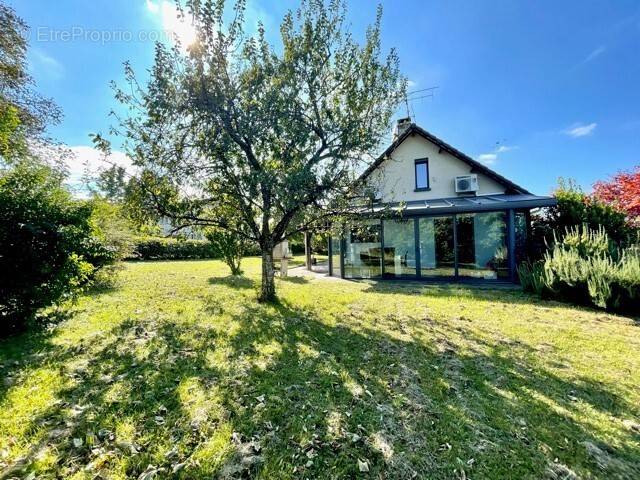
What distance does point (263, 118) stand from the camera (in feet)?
19.3

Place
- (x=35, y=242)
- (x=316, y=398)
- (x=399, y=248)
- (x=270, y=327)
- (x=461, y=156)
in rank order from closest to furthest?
1. (x=316, y=398)
2. (x=35, y=242)
3. (x=270, y=327)
4. (x=399, y=248)
5. (x=461, y=156)

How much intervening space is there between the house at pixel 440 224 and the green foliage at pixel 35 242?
25.2 feet

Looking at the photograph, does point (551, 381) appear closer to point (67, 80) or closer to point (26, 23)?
point (67, 80)

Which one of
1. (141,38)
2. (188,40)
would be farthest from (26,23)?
(188,40)

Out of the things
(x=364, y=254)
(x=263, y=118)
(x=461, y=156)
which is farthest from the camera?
(x=461, y=156)

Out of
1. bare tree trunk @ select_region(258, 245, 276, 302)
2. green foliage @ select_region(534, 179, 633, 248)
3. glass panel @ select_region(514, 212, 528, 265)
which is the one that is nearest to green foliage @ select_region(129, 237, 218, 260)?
bare tree trunk @ select_region(258, 245, 276, 302)

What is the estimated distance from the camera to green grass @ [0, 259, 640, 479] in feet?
7.54

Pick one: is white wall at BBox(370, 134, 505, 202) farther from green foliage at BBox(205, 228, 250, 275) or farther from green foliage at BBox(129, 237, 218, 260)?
green foliage at BBox(129, 237, 218, 260)

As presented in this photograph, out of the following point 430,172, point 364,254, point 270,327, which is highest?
point 430,172

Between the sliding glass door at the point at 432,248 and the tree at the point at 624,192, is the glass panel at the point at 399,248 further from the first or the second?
the tree at the point at 624,192

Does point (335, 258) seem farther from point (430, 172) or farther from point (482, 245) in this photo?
point (430, 172)

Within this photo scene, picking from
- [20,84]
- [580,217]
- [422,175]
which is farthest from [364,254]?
[20,84]

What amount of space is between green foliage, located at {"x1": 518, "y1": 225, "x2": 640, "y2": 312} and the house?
2237 millimetres

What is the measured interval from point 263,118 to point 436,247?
9.56 meters
